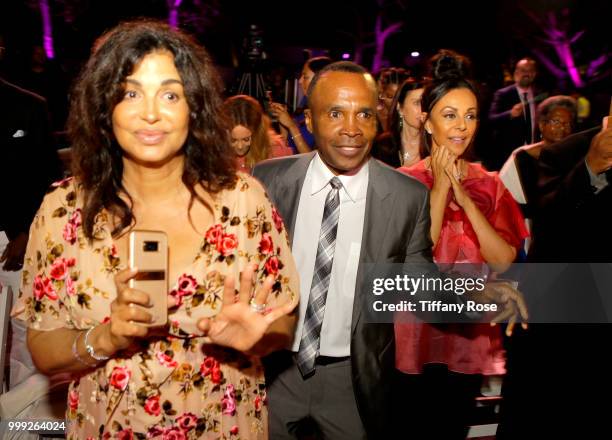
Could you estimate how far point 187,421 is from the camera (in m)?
1.64

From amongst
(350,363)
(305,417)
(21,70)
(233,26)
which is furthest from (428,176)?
(233,26)

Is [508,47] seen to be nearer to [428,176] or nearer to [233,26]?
[233,26]

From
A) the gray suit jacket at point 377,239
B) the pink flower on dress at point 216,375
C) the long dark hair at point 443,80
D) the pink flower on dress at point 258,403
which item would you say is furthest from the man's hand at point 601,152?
the pink flower on dress at point 216,375

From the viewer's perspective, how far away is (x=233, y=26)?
1788 cm

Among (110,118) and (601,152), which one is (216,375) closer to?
(110,118)

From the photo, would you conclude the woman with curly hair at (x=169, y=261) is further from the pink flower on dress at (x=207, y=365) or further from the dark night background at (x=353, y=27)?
the dark night background at (x=353, y=27)

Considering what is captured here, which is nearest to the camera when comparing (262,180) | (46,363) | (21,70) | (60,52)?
(46,363)

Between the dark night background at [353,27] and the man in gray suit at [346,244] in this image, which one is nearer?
the man in gray suit at [346,244]

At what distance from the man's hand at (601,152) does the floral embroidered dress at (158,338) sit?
1674 mm

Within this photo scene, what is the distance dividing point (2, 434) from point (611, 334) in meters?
2.93

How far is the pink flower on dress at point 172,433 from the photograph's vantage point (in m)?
1.63

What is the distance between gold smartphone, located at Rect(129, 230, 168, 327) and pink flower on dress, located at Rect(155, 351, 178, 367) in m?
0.23

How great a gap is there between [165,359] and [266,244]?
0.40m

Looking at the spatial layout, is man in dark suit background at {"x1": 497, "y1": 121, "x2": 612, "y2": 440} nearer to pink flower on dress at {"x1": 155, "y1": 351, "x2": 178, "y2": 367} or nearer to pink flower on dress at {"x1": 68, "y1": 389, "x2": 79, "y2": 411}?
pink flower on dress at {"x1": 155, "y1": 351, "x2": 178, "y2": 367}
